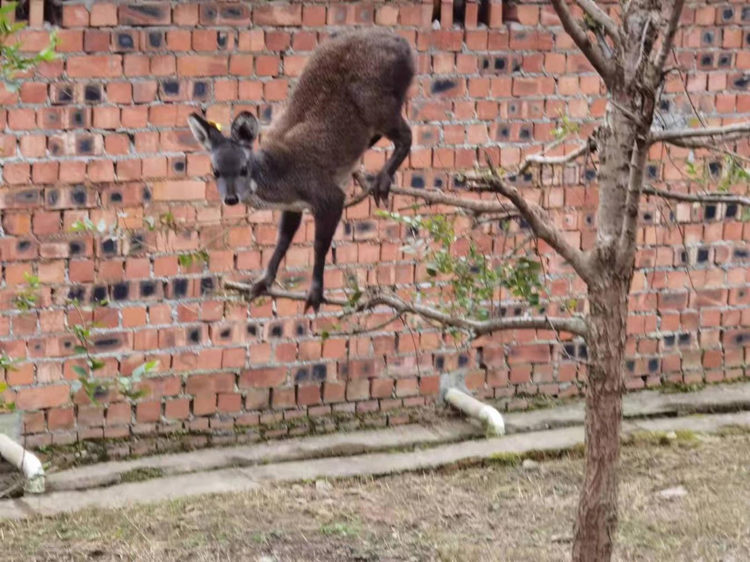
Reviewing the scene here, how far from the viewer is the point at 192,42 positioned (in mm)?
5266

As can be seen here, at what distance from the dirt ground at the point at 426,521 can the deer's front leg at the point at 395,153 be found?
1.99 m

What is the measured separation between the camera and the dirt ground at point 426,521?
470 cm

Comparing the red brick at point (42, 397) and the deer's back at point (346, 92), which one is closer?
the deer's back at point (346, 92)

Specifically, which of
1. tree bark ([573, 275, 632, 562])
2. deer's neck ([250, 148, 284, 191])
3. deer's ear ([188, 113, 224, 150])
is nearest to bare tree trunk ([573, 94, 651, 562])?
tree bark ([573, 275, 632, 562])

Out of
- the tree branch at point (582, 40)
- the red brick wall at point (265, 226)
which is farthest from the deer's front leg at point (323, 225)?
the red brick wall at point (265, 226)

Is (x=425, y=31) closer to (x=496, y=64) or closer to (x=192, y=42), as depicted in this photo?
(x=496, y=64)

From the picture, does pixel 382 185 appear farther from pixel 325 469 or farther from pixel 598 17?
pixel 325 469

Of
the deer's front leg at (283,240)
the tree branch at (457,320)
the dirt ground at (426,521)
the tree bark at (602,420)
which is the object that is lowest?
the dirt ground at (426,521)

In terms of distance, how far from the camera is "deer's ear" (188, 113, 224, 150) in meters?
2.50

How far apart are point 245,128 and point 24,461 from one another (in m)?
2.74

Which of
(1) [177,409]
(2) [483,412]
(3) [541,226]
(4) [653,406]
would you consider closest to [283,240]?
(3) [541,226]

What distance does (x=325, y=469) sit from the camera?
5512 mm

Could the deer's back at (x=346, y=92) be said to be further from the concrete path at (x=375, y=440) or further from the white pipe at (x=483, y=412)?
the white pipe at (x=483, y=412)

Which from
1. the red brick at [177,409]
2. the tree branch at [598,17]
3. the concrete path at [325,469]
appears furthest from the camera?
the red brick at [177,409]
